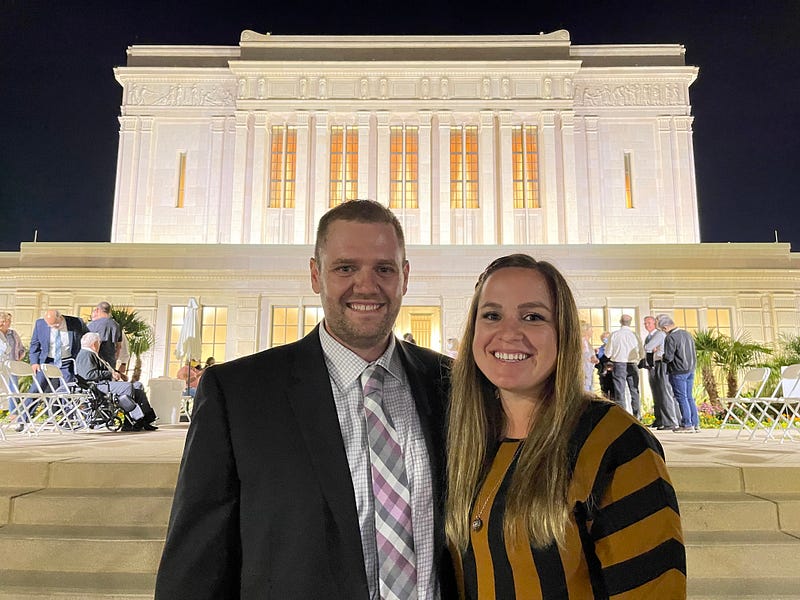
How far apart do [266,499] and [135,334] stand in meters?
15.5

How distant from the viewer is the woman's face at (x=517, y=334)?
6.09ft

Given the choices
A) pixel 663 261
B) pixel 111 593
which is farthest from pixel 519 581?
pixel 663 261

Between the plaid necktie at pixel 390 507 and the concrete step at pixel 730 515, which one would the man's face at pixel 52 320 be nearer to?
the plaid necktie at pixel 390 507

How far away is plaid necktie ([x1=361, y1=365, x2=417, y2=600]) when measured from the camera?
5.64 feet

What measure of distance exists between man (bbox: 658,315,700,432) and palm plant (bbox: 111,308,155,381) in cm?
1260

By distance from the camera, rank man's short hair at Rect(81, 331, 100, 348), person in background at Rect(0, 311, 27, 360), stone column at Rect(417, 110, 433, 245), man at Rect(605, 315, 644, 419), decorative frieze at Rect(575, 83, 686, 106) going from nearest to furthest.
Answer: man's short hair at Rect(81, 331, 100, 348)
person in background at Rect(0, 311, 27, 360)
man at Rect(605, 315, 644, 419)
stone column at Rect(417, 110, 433, 245)
decorative frieze at Rect(575, 83, 686, 106)

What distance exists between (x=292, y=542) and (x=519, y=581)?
0.68 meters

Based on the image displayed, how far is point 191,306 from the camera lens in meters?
13.1

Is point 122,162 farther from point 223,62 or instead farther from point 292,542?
point 292,542

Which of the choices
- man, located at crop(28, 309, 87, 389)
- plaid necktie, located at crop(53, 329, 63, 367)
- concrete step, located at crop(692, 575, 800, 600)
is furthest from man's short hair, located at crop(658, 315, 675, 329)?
plaid necktie, located at crop(53, 329, 63, 367)

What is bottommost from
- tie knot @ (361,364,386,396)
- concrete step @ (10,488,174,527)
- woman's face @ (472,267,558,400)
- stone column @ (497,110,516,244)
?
concrete step @ (10,488,174,527)

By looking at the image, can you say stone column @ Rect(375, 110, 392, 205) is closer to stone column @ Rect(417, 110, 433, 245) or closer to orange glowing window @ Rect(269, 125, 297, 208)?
stone column @ Rect(417, 110, 433, 245)

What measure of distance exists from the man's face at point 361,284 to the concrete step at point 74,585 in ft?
7.89

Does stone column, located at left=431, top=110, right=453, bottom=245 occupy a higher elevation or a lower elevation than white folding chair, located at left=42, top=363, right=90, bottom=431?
higher
